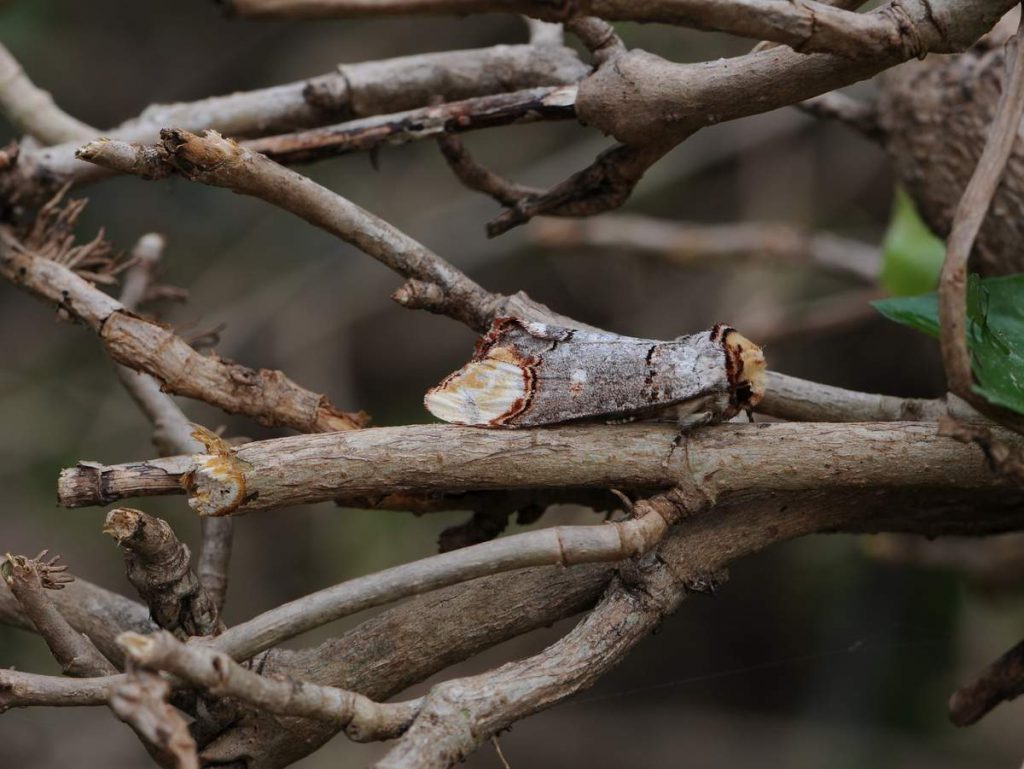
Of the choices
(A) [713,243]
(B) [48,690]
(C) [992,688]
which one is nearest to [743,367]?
(C) [992,688]

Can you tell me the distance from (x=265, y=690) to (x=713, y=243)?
1.29m

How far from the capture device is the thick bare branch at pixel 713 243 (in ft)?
5.16

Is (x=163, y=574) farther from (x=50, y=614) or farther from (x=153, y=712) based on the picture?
(x=153, y=712)

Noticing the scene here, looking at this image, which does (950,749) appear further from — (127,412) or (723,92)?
(127,412)

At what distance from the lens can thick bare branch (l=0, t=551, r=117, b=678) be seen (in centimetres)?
65

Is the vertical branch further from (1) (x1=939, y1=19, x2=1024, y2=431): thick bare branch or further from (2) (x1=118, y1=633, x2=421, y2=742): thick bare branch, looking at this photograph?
(1) (x1=939, y1=19, x2=1024, y2=431): thick bare branch

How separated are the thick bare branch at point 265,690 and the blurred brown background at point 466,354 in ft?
3.80

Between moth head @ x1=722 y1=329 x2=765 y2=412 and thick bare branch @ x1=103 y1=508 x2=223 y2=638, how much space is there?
36 centimetres

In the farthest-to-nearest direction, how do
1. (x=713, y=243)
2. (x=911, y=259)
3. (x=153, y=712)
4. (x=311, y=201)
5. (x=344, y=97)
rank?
(x=713, y=243), (x=911, y=259), (x=344, y=97), (x=311, y=201), (x=153, y=712)

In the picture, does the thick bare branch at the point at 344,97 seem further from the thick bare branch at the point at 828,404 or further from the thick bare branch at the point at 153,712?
the thick bare branch at the point at 153,712

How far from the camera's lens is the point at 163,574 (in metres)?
0.66

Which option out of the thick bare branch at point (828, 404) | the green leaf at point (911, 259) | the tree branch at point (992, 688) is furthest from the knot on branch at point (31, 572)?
the green leaf at point (911, 259)

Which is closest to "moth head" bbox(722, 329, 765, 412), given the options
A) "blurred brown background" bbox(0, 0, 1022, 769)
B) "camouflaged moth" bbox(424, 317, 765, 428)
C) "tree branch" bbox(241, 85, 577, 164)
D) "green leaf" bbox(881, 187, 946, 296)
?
"camouflaged moth" bbox(424, 317, 765, 428)

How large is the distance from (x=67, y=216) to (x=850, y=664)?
1.61 m
